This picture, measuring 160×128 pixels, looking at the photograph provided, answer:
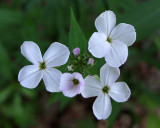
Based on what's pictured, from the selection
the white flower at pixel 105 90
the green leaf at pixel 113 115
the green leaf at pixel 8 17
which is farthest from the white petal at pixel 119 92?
the green leaf at pixel 8 17

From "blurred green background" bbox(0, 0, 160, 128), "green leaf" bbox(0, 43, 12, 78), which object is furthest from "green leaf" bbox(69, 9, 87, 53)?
"green leaf" bbox(0, 43, 12, 78)

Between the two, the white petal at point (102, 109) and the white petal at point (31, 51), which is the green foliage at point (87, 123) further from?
the white petal at point (31, 51)

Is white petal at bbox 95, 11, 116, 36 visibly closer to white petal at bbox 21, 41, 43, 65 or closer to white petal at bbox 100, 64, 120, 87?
white petal at bbox 100, 64, 120, 87

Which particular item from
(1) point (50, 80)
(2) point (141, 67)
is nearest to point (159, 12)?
(1) point (50, 80)

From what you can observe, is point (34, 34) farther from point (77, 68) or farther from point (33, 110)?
point (77, 68)

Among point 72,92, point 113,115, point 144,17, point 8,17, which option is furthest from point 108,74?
point 8,17

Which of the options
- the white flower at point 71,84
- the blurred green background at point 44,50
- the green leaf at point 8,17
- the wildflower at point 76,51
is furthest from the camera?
the green leaf at point 8,17
